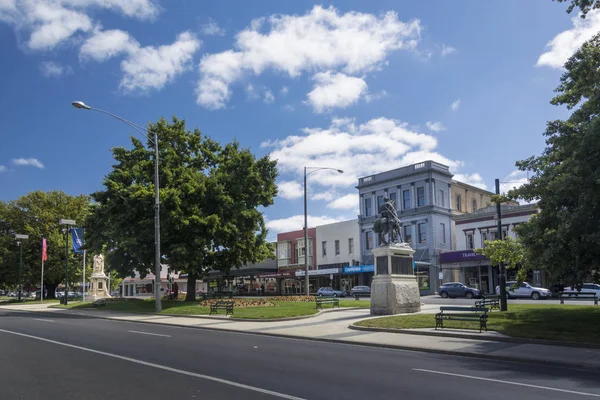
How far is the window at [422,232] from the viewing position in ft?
183

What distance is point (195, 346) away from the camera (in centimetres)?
1384

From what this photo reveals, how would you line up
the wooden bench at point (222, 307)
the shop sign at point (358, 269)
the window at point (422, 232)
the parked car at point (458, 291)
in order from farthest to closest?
the window at point (422, 232) → the shop sign at point (358, 269) → the parked car at point (458, 291) → the wooden bench at point (222, 307)

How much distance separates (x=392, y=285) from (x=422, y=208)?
34.9m

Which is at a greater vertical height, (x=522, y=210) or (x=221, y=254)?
(x=522, y=210)

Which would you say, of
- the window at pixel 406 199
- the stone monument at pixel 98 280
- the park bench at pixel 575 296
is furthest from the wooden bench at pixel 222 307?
the window at pixel 406 199

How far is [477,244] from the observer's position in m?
51.8

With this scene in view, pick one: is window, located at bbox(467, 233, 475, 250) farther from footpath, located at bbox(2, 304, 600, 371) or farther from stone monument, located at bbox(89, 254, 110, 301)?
stone monument, located at bbox(89, 254, 110, 301)

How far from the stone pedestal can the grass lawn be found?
2.39 metres

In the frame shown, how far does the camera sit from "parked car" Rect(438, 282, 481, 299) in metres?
41.2

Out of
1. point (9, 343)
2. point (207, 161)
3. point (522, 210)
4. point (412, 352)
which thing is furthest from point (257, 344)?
point (522, 210)

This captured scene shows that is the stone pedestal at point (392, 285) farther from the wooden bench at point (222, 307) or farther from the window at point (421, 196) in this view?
the window at point (421, 196)

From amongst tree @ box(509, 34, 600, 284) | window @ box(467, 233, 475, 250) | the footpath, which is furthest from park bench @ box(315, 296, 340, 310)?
window @ box(467, 233, 475, 250)

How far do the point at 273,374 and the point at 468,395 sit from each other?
357 cm

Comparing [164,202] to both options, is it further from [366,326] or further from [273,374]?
[273,374]
